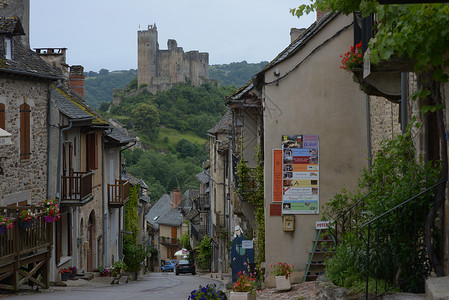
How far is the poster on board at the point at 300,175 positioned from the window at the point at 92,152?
34.1 feet

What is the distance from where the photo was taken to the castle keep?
372ft

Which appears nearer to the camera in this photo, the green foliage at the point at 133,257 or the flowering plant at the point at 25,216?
the flowering plant at the point at 25,216

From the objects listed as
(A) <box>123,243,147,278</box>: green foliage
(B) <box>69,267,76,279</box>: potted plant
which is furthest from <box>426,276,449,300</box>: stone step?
(A) <box>123,243,147,278</box>: green foliage

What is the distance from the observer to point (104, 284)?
66.2 ft

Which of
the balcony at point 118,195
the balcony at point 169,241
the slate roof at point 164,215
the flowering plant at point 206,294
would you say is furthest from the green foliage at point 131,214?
the balcony at point 169,241

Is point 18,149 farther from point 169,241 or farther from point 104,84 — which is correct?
point 104,84

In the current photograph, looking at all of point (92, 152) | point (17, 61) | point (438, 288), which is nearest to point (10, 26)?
point (17, 61)

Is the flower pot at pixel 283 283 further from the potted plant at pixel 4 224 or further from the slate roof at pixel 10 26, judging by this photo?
the slate roof at pixel 10 26

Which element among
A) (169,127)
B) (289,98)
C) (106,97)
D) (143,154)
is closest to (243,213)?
(289,98)

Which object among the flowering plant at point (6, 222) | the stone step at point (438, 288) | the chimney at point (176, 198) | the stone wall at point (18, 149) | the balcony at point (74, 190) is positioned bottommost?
the chimney at point (176, 198)

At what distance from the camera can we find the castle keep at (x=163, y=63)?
372ft

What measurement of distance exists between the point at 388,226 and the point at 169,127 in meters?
91.1

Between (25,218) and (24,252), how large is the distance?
749mm

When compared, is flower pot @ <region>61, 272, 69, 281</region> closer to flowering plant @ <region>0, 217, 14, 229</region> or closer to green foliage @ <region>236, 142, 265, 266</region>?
green foliage @ <region>236, 142, 265, 266</region>
